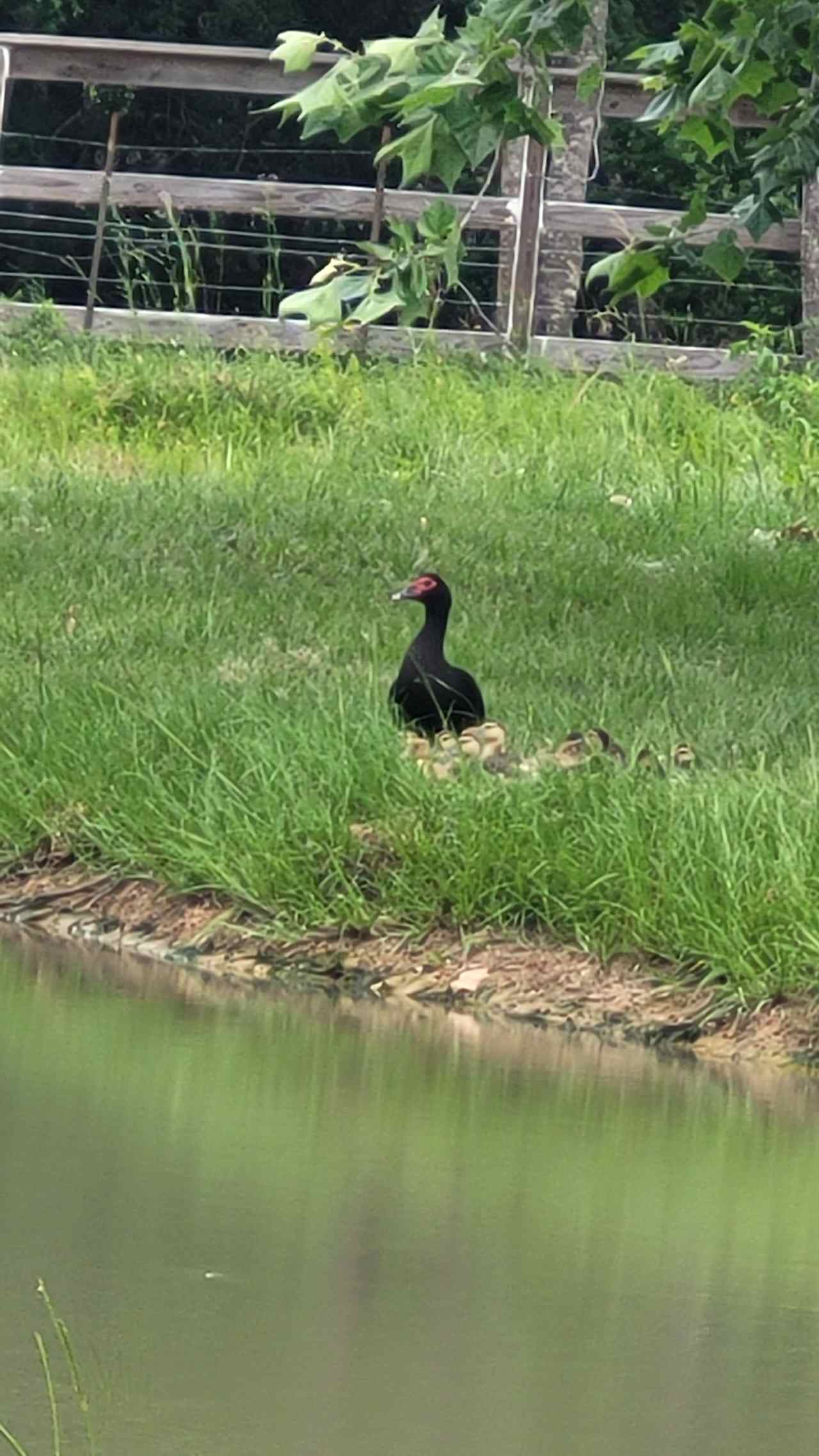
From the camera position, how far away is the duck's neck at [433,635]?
901cm

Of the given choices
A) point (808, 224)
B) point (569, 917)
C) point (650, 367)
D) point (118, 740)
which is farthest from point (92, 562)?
point (808, 224)

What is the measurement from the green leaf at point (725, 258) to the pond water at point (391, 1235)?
324 centimetres

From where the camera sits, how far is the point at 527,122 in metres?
8.71

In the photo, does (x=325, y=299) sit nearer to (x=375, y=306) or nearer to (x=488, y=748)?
(x=375, y=306)

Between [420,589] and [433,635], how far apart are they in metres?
0.38

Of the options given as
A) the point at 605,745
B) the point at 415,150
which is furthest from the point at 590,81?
the point at 605,745

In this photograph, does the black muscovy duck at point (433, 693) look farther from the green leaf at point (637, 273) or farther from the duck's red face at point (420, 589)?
the green leaf at point (637, 273)

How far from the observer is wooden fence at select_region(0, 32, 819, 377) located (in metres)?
17.2

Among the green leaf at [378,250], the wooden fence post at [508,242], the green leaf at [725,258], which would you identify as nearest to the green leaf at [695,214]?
the green leaf at [725,258]

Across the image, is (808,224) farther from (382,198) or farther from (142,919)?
(142,919)

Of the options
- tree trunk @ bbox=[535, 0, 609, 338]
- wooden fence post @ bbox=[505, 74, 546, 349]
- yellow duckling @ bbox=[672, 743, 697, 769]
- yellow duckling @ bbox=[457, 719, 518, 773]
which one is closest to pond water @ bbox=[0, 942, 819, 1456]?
yellow duckling @ bbox=[457, 719, 518, 773]

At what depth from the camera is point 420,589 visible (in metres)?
9.52

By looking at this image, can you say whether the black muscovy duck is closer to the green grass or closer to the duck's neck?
the duck's neck

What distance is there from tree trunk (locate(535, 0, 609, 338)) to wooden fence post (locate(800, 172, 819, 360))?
1260mm
